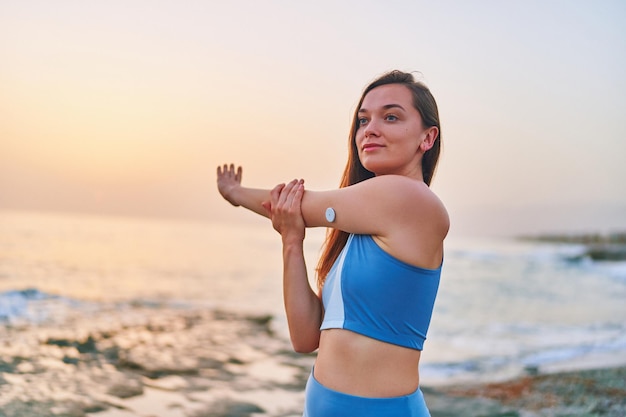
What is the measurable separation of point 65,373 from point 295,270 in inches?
232

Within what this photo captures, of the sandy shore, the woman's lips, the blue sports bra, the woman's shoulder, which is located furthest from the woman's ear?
the sandy shore

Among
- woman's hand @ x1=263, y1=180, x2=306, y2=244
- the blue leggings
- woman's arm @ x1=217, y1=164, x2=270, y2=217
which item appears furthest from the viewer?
woman's arm @ x1=217, y1=164, x2=270, y2=217

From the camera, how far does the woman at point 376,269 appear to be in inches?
85.0

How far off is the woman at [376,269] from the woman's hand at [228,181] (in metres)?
0.24

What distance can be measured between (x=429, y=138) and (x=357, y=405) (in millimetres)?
1090

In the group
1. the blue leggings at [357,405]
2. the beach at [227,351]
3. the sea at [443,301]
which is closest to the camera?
the blue leggings at [357,405]

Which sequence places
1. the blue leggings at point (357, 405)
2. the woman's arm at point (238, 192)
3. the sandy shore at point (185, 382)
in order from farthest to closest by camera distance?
the sandy shore at point (185, 382) → the woman's arm at point (238, 192) → the blue leggings at point (357, 405)

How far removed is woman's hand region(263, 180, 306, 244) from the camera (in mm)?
2414

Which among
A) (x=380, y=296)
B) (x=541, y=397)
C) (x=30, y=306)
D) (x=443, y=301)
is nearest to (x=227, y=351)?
(x=541, y=397)

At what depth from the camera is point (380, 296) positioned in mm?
2141

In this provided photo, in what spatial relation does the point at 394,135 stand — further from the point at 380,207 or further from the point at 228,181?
the point at 228,181

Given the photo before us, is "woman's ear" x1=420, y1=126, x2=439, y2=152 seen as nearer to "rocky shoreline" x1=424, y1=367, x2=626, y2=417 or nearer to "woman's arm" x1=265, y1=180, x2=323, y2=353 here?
"woman's arm" x1=265, y1=180, x2=323, y2=353

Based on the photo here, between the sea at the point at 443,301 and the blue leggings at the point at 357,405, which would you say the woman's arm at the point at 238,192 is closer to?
the blue leggings at the point at 357,405

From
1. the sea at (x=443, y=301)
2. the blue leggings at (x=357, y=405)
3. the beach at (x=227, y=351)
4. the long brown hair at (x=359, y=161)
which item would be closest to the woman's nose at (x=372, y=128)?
the long brown hair at (x=359, y=161)
